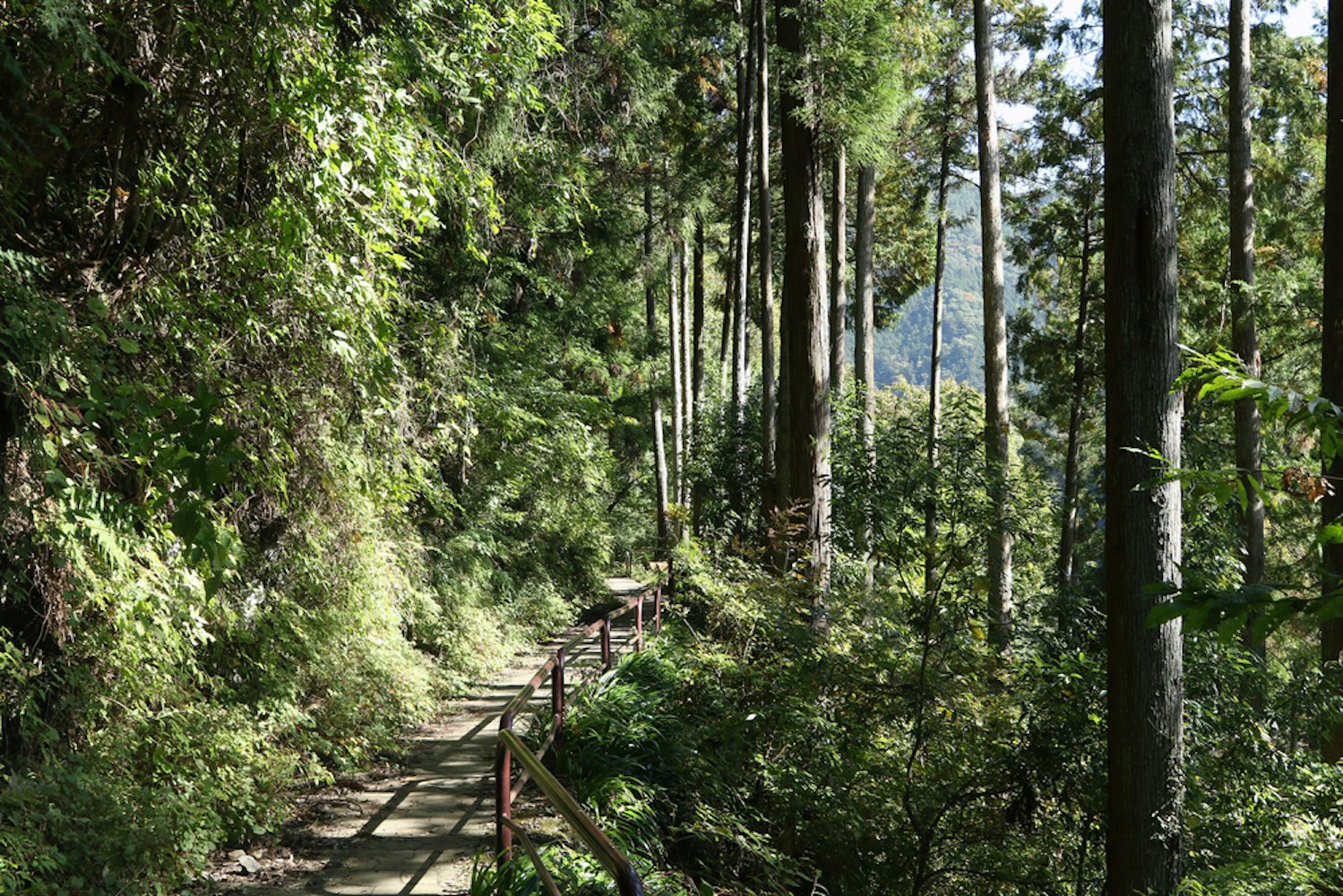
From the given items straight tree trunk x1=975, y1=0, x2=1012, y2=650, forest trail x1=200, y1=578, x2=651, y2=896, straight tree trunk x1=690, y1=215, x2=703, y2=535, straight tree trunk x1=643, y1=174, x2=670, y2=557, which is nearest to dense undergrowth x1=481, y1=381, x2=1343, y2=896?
forest trail x1=200, y1=578, x2=651, y2=896

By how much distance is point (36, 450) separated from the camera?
4.98 metres

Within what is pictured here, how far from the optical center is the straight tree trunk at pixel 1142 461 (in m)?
5.52

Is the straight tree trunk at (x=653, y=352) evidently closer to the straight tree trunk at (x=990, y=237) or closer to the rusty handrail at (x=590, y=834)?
the straight tree trunk at (x=990, y=237)

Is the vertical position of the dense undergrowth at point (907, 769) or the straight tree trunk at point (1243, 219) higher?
the straight tree trunk at point (1243, 219)

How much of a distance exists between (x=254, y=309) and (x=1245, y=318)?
1257 cm

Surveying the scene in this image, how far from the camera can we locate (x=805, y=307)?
38.9ft

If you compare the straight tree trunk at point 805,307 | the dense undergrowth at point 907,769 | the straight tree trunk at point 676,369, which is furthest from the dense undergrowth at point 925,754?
the straight tree trunk at point 676,369

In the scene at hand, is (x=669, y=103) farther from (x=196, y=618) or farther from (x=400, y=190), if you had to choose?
(x=196, y=618)

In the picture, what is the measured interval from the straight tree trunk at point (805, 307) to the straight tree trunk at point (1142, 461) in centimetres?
546

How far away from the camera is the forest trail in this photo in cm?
630

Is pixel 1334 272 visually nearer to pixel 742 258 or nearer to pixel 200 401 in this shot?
pixel 200 401

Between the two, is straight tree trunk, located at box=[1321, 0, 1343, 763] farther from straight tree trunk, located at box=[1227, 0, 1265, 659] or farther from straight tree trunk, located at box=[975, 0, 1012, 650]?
straight tree trunk, located at box=[975, 0, 1012, 650]

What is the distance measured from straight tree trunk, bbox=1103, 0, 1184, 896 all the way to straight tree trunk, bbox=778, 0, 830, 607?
546 centimetres

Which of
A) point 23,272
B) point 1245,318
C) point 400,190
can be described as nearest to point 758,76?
point 1245,318
